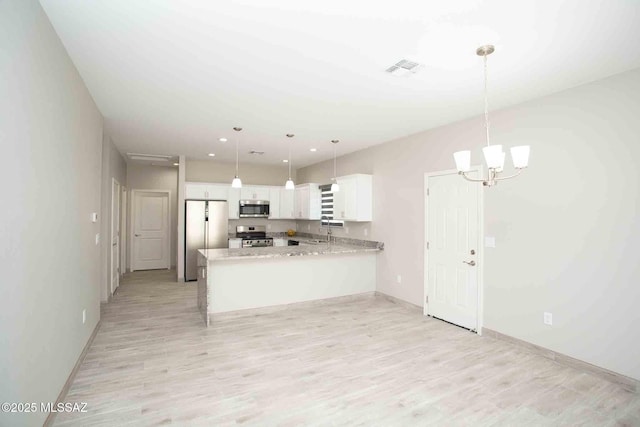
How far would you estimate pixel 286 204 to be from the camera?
802cm

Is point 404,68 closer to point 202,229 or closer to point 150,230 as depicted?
point 202,229

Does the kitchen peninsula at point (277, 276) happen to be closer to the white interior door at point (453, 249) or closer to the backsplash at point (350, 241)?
the backsplash at point (350, 241)

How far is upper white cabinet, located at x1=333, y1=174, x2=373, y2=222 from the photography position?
19.2ft

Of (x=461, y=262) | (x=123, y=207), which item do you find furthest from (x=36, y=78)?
(x=123, y=207)

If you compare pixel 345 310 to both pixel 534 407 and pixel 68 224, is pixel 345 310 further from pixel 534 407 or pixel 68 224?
pixel 68 224

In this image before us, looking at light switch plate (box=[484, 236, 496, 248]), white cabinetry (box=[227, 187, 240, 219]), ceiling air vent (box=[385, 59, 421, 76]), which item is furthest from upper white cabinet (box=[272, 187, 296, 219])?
ceiling air vent (box=[385, 59, 421, 76])

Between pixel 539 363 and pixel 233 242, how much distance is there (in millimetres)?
5912

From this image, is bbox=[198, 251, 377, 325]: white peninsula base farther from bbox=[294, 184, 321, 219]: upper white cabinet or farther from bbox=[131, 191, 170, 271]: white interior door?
bbox=[131, 191, 170, 271]: white interior door

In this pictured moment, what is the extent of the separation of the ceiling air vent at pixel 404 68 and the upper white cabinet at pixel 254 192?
5.30m

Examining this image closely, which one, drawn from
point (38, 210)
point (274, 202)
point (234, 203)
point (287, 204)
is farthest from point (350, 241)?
point (38, 210)

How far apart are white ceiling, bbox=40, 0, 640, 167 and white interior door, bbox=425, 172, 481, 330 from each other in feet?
3.29

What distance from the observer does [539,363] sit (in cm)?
324

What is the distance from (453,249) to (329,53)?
3084mm

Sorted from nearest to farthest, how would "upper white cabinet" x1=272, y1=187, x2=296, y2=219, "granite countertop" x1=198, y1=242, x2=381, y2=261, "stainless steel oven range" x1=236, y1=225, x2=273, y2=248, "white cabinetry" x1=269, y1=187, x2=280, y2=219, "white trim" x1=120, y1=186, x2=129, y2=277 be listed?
"granite countertop" x1=198, y1=242, x2=381, y2=261, "white trim" x1=120, y1=186, x2=129, y2=277, "stainless steel oven range" x1=236, y1=225, x2=273, y2=248, "white cabinetry" x1=269, y1=187, x2=280, y2=219, "upper white cabinet" x1=272, y1=187, x2=296, y2=219
